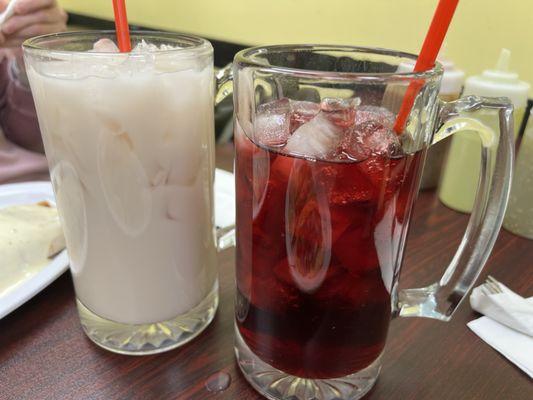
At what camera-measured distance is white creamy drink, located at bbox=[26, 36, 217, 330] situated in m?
0.42

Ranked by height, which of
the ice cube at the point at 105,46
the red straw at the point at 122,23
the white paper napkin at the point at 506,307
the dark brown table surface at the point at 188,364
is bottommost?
the dark brown table surface at the point at 188,364

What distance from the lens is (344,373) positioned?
1.52 ft

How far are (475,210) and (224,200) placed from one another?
0.48 metres

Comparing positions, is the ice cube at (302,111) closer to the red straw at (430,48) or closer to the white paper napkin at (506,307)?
the red straw at (430,48)

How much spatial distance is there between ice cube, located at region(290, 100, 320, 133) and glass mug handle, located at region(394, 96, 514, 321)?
11 centimetres

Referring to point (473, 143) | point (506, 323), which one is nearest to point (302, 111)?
point (506, 323)

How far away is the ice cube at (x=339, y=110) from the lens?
394mm

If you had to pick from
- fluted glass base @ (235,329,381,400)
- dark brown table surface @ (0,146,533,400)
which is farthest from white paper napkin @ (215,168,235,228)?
fluted glass base @ (235,329,381,400)

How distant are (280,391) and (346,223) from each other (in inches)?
7.7

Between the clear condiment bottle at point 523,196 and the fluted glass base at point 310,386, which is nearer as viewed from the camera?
the fluted glass base at point 310,386

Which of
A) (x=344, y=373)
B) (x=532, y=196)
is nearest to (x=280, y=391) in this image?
(x=344, y=373)

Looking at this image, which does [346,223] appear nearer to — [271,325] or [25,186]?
[271,325]

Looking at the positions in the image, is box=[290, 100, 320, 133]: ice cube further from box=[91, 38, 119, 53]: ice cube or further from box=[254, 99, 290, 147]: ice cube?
box=[91, 38, 119, 53]: ice cube

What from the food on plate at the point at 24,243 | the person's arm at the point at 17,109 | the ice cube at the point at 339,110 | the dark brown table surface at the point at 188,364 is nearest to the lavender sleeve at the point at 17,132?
the person's arm at the point at 17,109
